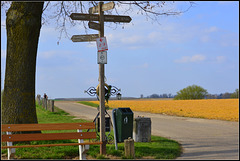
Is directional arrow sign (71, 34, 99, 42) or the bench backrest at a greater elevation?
directional arrow sign (71, 34, 99, 42)

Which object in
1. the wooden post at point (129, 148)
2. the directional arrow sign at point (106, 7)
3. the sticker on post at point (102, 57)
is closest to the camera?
the wooden post at point (129, 148)

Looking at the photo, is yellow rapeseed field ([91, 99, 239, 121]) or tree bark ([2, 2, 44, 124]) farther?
yellow rapeseed field ([91, 99, 239, 121])

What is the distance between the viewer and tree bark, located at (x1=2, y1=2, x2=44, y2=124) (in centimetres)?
1007

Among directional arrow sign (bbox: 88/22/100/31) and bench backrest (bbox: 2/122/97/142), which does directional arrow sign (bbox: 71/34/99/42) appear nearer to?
directional arrow sign (bbox: 88/22/100/31)

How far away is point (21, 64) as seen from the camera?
10195 millimetres

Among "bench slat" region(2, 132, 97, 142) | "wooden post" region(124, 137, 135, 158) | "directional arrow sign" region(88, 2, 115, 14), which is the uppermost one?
"directional arrow sign" region(88, 2, 115, 14)

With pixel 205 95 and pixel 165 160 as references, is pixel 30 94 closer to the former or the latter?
pixel 165 160

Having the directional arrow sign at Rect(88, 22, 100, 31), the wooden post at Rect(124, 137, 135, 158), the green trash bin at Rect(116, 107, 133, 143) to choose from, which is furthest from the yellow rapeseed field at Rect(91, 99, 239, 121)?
the directional arrow sign at Rect(88, 22, 100, 31)

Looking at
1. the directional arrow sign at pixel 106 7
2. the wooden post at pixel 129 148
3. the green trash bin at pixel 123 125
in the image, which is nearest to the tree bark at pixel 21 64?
the directional arrow sign at pixel 106 7

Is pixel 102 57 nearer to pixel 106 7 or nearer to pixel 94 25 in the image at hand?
pixel 94 25

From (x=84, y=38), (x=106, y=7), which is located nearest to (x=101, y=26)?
(x=106, y=7)

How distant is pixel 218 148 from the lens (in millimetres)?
10125

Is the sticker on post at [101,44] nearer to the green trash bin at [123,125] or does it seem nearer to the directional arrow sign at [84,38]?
the directional arrow sign at [84,38]

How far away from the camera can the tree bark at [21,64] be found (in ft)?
33.0
